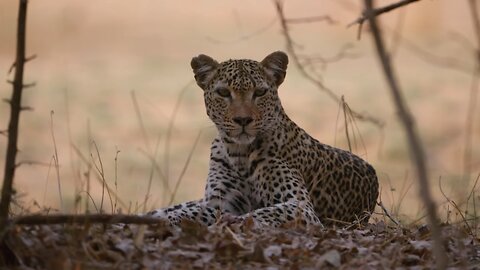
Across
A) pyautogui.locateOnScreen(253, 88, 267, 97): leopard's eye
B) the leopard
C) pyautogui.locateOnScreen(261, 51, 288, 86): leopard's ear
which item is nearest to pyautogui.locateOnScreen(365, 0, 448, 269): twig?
the leopard

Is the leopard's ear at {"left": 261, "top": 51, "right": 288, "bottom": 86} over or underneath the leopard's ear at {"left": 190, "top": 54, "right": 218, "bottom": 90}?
over

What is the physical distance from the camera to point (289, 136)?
890 cm

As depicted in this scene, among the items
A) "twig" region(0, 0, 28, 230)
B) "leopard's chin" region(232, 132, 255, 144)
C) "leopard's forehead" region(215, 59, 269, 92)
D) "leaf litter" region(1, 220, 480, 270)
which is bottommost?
"leaf litter" region(1, 220, 480, 270)

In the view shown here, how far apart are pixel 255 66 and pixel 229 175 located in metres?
0.93

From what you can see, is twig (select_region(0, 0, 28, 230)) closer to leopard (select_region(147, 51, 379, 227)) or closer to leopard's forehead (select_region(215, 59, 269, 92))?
leopard (select_region(147, 51, 379, 227))

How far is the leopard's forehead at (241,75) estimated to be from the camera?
856 centimetres

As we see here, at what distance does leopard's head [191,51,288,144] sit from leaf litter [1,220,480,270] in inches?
71.9

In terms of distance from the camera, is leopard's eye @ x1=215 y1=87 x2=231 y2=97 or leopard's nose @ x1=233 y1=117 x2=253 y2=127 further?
leopard's eye @ x1=215 y1=87 x2=231 y2=97

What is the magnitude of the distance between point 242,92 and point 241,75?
166mm

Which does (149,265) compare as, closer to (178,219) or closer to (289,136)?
(178,219)

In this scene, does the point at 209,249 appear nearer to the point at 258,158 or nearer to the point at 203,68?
the point at 258,158

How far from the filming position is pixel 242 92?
336 inches

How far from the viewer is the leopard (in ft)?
27.7

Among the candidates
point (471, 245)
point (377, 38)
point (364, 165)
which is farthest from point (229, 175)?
point (377, 38)
